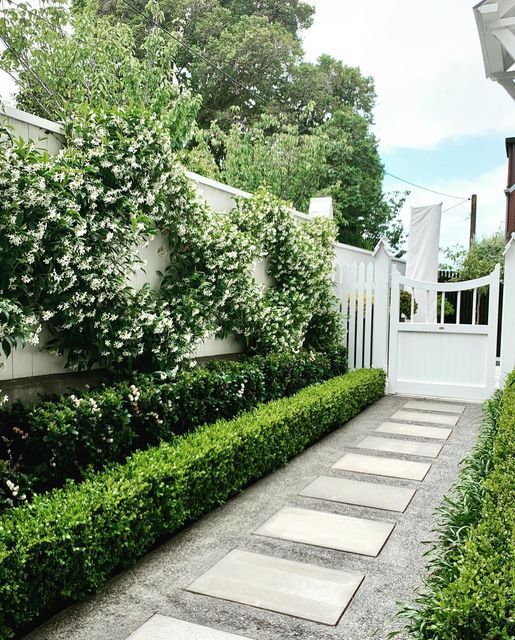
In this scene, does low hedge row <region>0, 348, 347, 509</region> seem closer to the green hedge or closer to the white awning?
the green hedge

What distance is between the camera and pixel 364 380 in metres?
6.26

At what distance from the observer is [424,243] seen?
7.93m

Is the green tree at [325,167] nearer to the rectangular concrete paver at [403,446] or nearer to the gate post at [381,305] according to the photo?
the gate post at [381,305]

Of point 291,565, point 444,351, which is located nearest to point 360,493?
point 291,565

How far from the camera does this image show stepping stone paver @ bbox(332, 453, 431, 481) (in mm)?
3961

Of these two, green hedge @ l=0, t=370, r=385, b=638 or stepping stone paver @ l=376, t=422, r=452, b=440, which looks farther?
stepping stone paver @ l=376, t=422, r=452, b=440

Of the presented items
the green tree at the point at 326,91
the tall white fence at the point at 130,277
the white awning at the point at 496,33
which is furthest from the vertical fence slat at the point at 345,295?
the green tree at the point at 326,91

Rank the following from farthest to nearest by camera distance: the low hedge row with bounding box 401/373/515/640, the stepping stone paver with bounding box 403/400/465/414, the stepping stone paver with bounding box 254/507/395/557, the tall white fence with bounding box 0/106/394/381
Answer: the stepping stone paver with bounding box 403/400/465/414
the tall white fence with bounding box 0/106/394/381
the stepping stone paver with bounding box 254/507/395/557
the low hedge row with bounding box 401/373/515/640

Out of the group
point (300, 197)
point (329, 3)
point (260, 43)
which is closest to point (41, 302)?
point (300, 197)

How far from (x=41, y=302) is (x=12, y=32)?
22.2 feet

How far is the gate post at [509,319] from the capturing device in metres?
6.73

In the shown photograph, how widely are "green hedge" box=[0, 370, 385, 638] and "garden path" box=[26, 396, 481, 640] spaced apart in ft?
0.35

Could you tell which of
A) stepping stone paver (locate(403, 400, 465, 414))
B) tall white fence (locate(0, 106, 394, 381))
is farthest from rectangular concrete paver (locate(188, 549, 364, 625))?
stepping stone paver (locate(403, 400, 465, 414))

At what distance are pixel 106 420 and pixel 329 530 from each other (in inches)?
52.1
